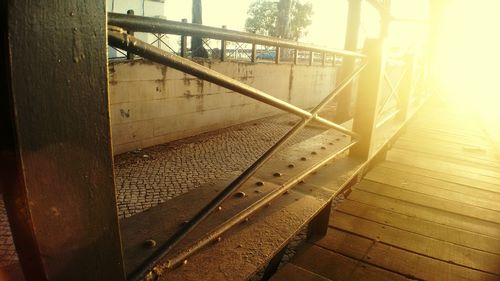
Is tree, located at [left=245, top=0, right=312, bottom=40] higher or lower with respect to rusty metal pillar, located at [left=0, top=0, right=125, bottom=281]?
higher

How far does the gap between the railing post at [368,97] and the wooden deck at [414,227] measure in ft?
1.76

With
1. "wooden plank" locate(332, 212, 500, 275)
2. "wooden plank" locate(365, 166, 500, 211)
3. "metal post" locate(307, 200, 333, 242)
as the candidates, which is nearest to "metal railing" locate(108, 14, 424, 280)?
"metal post" locate(307, 200, 333, 242)

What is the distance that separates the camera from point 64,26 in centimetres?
62

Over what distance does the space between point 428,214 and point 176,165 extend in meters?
4.89

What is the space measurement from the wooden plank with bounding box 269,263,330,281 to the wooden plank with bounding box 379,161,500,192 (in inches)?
92.5

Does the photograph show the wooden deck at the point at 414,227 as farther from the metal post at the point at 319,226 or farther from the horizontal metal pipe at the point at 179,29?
the horizontal metal pipe at the point at 179,29

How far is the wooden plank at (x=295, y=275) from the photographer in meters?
1.93

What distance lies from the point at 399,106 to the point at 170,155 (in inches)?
190

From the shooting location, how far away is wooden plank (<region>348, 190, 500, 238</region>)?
2.60 meters

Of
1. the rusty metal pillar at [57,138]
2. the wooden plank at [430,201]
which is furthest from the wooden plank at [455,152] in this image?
the rusty metal pillar at [57,138]

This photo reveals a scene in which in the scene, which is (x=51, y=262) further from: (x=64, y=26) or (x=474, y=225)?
(x=474, y=225)

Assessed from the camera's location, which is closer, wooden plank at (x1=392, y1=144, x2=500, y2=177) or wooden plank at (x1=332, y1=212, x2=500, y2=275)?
wooden plank at (x1=332, y1=212, x2=500, y2=275)

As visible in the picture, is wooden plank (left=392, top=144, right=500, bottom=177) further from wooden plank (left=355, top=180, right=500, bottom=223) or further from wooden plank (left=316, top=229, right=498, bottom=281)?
wooden plank (left=316, top=229, right=498, bottom=281)

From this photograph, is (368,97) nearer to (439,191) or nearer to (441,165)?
(439,191)
